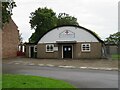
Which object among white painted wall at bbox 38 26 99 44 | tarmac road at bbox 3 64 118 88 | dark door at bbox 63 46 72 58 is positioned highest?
white painted wall at bbox 38 26 99 44

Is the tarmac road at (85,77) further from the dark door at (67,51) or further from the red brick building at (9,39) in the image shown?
the red brick building at (9,39)

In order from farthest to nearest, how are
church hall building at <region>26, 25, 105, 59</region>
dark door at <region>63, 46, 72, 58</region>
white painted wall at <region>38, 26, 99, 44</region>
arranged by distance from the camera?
dark door at <region>63, 46, 72, 58</region> → white painted wall at <region>38, 26, 99, 44</region> → church hall building at <region>26, 25, 105, 59</region>

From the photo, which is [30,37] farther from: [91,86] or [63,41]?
[91,86]

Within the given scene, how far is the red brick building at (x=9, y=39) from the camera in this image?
1734 inches

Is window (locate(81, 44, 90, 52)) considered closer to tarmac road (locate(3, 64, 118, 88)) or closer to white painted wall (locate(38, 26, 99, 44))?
white painted wall (locate(38, 26, 99, 44))

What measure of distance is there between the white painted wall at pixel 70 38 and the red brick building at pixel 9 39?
5.16 meters

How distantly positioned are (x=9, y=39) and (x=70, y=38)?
10071mm

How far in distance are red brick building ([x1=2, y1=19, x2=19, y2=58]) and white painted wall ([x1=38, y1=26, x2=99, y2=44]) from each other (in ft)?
16.9

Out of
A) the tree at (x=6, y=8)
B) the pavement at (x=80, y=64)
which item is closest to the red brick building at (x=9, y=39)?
the pavement at (x=80, y=64)

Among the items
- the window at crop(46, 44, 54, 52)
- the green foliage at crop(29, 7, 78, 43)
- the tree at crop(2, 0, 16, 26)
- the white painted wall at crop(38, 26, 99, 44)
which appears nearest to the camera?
the tree at crop(2, 0, 16, 26)

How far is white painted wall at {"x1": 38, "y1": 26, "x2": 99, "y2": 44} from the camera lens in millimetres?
42719

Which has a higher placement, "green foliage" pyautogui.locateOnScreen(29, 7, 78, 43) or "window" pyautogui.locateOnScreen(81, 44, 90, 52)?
"green foliage" pyautogui.locateOnScreen(29, 7, 78, 43)

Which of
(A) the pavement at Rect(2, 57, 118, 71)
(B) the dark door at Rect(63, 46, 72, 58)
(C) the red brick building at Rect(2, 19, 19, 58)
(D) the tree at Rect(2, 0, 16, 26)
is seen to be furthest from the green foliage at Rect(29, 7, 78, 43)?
(D) the tree at Rect(2, 0, 16, 26)

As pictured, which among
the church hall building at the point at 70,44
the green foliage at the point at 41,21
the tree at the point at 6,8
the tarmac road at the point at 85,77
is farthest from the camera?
the green foliage at the point at 41,21
